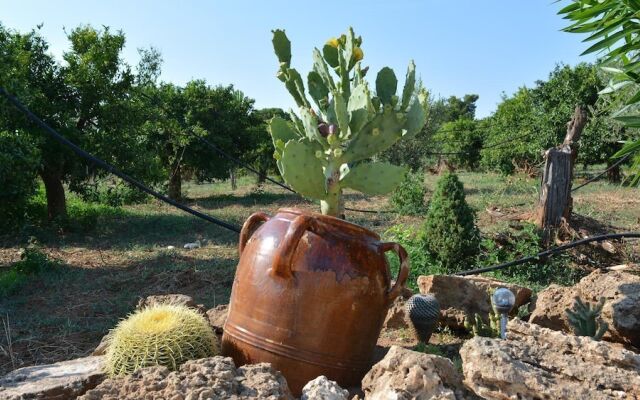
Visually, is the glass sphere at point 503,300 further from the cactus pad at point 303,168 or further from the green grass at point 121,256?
the green grass at point 121,256

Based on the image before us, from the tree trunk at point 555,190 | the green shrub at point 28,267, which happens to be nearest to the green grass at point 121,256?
the green shrub at point 28,267

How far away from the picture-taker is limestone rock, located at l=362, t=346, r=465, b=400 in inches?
83.5

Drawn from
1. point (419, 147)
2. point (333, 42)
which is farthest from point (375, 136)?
point (419, 147)

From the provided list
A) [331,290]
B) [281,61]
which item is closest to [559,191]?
[281,61]

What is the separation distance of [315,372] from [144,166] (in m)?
8.27

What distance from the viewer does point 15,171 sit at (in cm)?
765

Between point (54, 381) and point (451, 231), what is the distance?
435cm

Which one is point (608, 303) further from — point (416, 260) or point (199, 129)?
point (199, 129)

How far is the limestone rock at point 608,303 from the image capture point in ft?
10.4

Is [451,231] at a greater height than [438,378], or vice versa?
[451,231]

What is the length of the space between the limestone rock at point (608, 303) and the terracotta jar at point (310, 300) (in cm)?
126

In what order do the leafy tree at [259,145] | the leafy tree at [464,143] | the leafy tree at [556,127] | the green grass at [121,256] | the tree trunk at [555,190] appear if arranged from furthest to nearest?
the leafy tree at [464,143]
the leafy tree at [259,145]
the leafy tree at [556,127]
the tree trunk at [555,190]
the green grass at [121,256]

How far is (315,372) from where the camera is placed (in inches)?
108

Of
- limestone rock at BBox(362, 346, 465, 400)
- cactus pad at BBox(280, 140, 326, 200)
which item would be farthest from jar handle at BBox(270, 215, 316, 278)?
limestone rock at BBox(362, 346, 465, 400)
